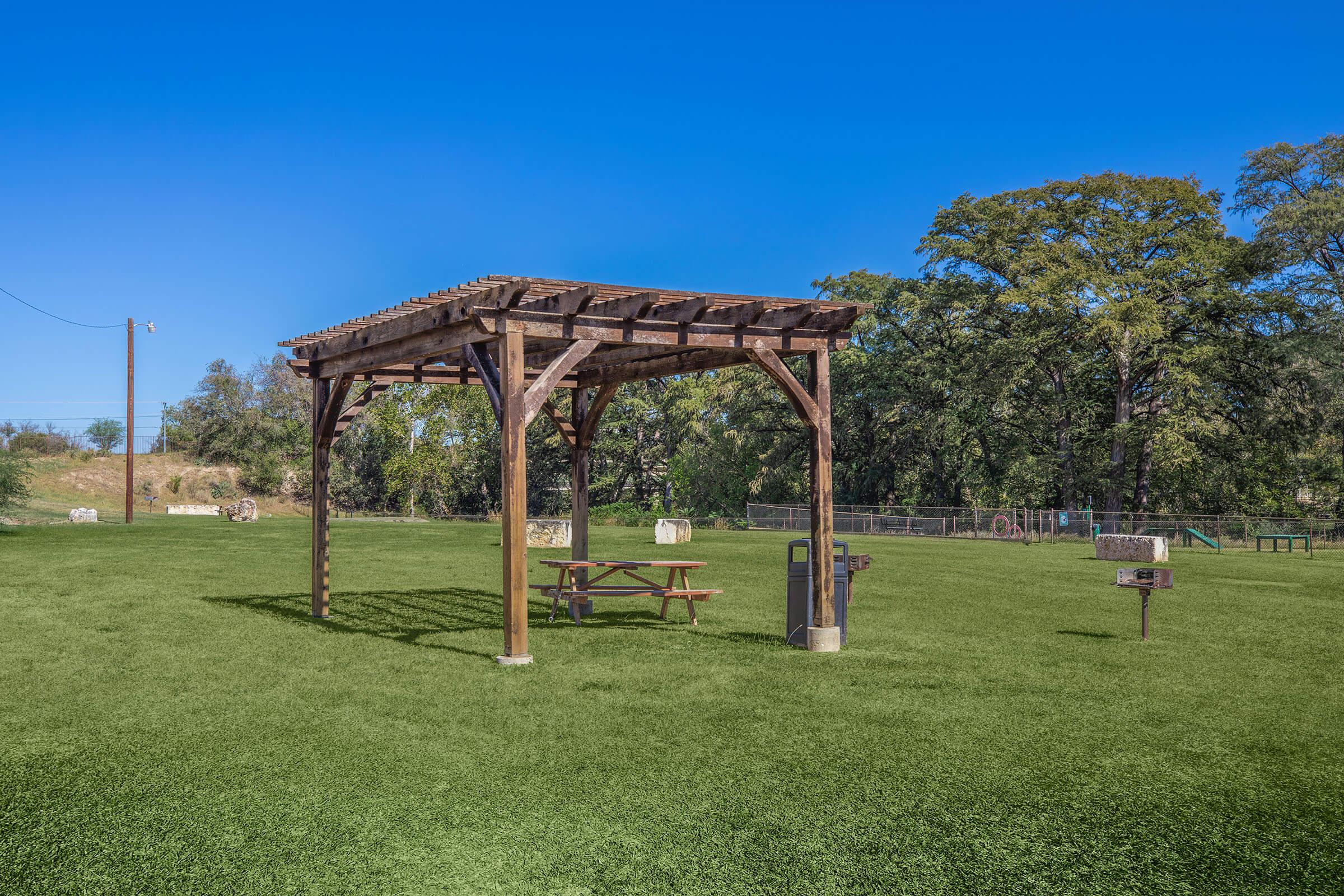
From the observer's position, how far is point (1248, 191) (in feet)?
126

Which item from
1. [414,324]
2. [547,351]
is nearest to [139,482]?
[547,351]

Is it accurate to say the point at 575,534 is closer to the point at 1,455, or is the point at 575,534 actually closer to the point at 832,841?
the point at 832,841

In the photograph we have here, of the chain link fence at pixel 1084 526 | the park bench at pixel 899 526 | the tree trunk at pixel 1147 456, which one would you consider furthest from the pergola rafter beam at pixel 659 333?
the tree trunk at pixel 1147 456

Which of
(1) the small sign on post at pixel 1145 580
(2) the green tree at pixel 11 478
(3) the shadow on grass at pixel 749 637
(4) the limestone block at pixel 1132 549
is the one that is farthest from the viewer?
(2) the green tree at pixel 11 478

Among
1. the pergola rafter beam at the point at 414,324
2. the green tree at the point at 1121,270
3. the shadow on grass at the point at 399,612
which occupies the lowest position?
the shadow on grass at the point at 399,612

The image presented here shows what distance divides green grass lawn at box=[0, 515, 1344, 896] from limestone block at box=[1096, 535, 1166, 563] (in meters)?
10.8

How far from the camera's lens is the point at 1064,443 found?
1620 inches

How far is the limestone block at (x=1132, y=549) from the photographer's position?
23.9 m

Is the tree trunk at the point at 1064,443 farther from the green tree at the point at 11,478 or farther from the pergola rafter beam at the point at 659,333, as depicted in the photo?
the green tree at the point at 11,478

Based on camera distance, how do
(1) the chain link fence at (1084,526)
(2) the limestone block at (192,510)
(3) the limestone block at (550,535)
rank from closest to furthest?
(3) the limestone block at (550,535), (1) the chain link fence at (1084,526), (2) the limestone block at (192,510)

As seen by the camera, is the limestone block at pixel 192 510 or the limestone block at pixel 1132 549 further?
the limestone block at pixel 192 510

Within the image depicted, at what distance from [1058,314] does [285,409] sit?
48.5m

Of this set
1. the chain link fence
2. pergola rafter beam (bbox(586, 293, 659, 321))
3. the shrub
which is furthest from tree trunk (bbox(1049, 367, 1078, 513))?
the shrub

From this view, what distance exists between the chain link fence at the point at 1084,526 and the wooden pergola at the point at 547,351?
22140 mm
